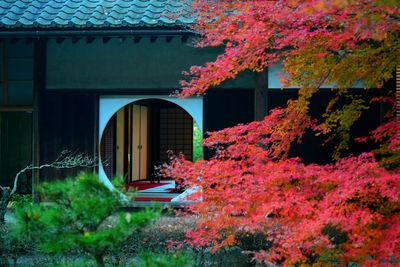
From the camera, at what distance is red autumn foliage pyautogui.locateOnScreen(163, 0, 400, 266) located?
552 centimetres

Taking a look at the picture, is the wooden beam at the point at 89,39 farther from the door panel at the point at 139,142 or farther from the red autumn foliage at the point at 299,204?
the door panel at the point at 139,142

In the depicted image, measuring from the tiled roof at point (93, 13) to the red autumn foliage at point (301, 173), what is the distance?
194cm

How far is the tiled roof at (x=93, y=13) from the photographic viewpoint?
9.24 metres

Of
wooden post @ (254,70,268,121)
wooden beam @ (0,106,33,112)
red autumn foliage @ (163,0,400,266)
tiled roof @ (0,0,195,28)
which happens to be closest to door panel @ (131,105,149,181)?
wooden beam @ (0,106,33,112)

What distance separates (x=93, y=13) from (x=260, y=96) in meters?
2.72

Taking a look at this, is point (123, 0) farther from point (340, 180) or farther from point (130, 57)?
point (340, 180)

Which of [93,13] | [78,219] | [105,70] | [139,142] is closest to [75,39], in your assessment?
[93,13]

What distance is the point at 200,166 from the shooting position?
22.1 ft

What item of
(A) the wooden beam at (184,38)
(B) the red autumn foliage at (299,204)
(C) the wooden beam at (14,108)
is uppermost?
(A) the wooden beam at (184,38)

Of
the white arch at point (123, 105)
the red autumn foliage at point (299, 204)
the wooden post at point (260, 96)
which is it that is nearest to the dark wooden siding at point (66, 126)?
the white arch at point (123, 105)

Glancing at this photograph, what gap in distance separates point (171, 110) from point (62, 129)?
328 inches

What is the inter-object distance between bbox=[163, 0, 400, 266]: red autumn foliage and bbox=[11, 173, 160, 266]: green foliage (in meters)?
1.63

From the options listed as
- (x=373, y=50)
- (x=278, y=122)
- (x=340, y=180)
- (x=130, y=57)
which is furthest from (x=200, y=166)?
(x=130, y=57)

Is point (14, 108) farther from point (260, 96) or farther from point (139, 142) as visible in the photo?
point (260, 96)
